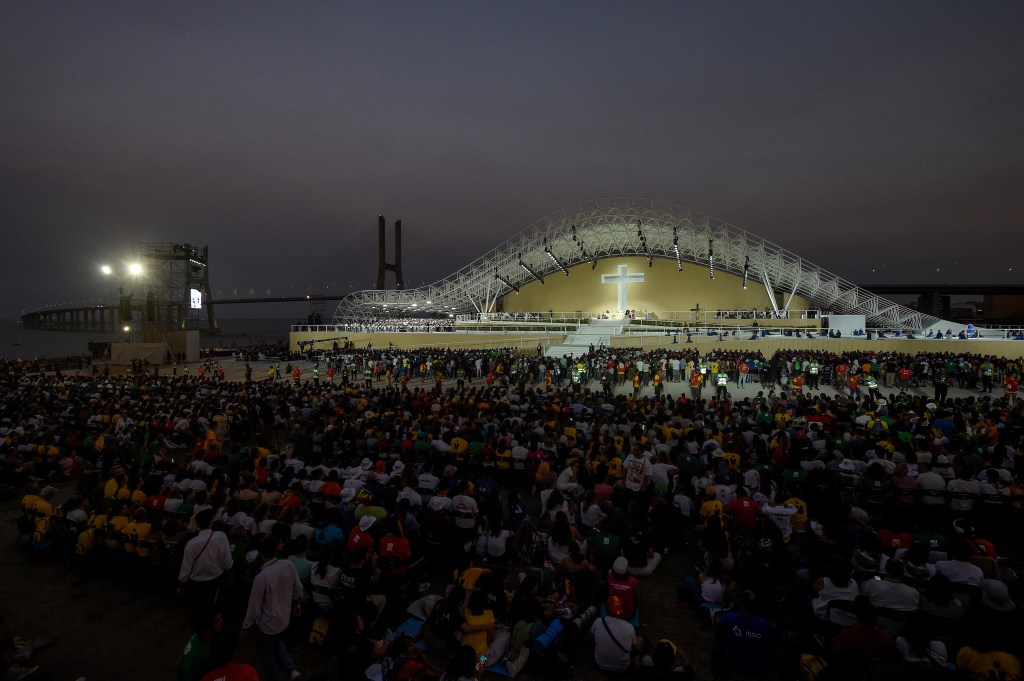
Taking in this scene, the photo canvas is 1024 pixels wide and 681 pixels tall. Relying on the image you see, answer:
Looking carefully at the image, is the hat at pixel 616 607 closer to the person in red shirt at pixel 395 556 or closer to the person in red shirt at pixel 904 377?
the person in red shirt at pixel 395 556

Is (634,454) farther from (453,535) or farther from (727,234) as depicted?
(727,234)

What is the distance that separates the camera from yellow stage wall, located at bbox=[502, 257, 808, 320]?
54.2m

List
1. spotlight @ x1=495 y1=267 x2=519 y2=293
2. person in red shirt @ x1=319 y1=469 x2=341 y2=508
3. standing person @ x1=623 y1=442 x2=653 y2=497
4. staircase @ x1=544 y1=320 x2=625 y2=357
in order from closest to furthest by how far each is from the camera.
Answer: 1. person in red shirt @ x1=319 y1=469 x2=341 y2=508
2. standing person @ x1=623 y1=442 x2=653 y2=497
3. staircase @ x1=544 y1=320 x2=625 y2=357
4. spotlight @ x1=495 y1=267 x2=519 y2=293

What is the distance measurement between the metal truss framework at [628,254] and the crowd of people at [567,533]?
35781mm

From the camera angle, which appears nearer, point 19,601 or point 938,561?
point 938,561

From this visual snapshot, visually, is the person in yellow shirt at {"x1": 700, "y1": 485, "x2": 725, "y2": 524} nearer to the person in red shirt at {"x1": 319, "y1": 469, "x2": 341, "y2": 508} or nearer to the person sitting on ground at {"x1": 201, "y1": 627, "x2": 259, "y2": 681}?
the person in red shirt at {"x1": 319, "y1": 469, "x2": 341, "y2": 508}

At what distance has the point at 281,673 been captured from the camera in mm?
4898

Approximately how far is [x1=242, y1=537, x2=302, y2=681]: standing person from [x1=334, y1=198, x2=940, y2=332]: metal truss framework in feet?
149

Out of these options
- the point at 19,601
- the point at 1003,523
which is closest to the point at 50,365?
the point at 19,601

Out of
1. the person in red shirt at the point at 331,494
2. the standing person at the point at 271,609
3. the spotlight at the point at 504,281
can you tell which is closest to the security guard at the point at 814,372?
the person in red shirt at the point at 331,494

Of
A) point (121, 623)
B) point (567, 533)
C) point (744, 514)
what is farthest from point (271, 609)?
point (744, 514)

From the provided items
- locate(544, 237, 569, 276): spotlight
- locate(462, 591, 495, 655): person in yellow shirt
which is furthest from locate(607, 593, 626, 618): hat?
locate(544, 237, 569, 276): spotlight

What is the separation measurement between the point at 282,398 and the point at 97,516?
30.0 feet

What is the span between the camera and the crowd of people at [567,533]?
447cm
